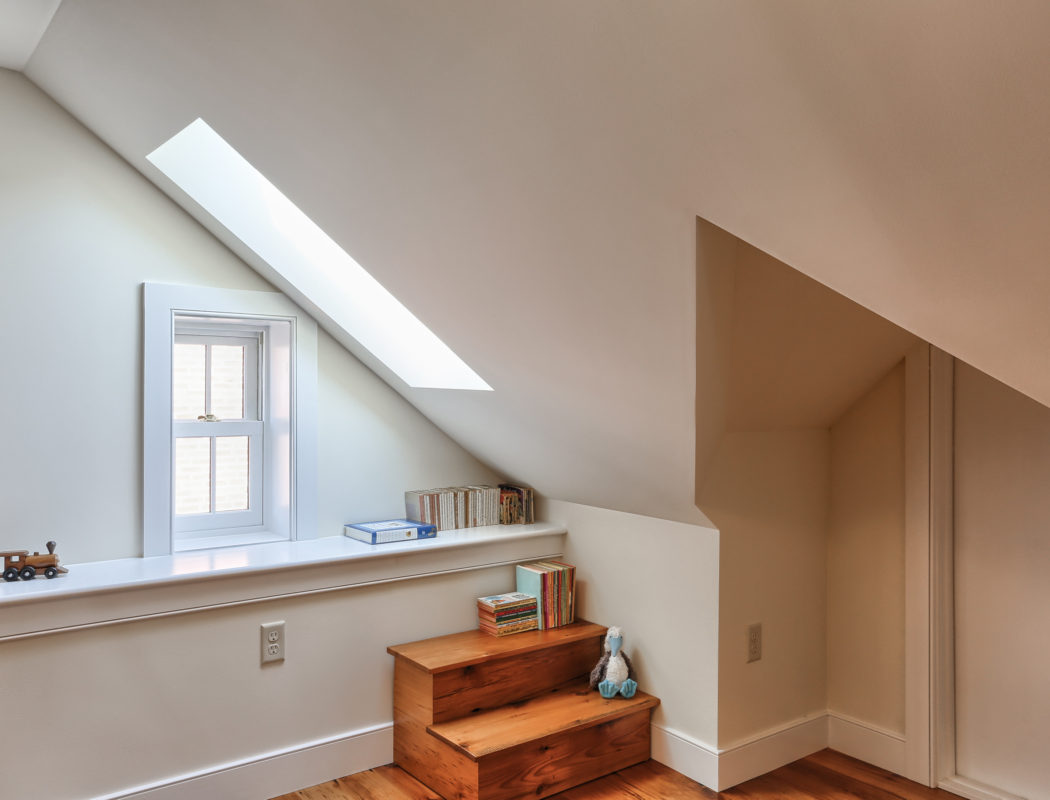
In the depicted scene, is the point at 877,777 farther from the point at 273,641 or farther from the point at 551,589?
the point at 273,641

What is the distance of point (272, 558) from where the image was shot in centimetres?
277

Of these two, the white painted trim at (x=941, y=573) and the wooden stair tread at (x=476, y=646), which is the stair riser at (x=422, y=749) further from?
the white painted trim at (x=941, y=573)

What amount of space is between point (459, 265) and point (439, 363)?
91cm

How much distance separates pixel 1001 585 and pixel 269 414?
263 centimetres

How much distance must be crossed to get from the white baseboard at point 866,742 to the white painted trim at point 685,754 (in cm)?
60

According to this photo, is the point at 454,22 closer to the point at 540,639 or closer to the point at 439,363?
the point at 439,363

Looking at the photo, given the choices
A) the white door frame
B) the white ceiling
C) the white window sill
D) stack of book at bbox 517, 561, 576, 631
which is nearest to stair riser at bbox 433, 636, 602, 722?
stack of book at bbox 517, 561, 576, 631

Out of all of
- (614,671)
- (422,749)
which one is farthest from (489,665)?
(614,671)

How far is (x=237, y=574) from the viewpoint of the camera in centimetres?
262

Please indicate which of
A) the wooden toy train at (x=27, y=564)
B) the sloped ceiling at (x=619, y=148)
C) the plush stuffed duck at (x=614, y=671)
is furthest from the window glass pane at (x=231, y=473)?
the plush stuffed duck at (x=614, y=671)

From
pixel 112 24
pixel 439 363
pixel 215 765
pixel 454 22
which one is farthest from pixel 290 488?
pixel 454 22

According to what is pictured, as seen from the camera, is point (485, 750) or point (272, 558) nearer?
point (485, 750)

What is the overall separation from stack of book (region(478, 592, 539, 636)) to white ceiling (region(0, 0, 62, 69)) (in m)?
2.31

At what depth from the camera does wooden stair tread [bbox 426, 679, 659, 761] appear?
2.64 metres
